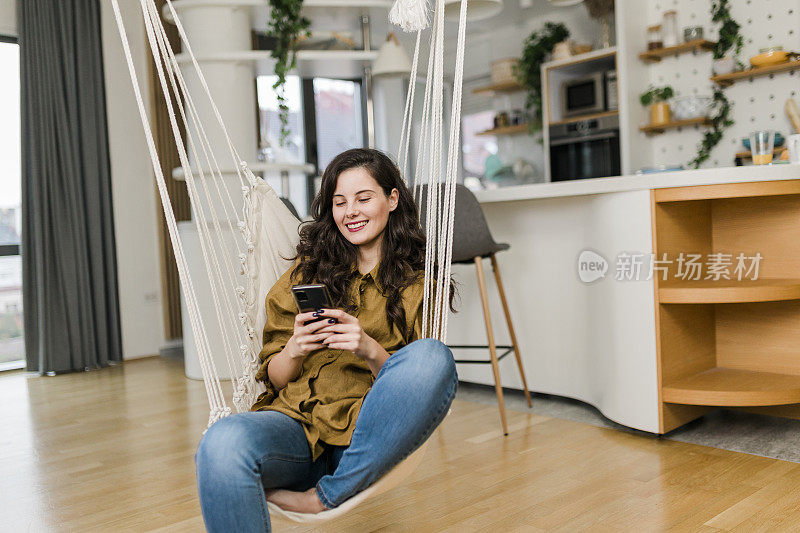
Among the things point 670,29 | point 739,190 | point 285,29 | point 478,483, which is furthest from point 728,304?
point 285,29

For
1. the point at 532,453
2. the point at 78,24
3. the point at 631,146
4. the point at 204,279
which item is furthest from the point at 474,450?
the point at 78,24

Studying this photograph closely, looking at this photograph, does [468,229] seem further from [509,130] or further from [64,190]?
[64,190]

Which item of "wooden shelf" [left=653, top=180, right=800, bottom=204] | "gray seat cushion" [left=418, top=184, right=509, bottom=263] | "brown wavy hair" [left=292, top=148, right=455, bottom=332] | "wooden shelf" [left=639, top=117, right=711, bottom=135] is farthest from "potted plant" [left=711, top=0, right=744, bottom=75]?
"brown wavy hair" [left=292, top=148, right=455, bottom=332]

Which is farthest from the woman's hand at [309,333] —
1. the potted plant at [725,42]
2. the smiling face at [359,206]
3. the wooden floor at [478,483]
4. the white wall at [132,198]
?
the white wall at [132,198]

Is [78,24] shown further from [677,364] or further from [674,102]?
[677,364]

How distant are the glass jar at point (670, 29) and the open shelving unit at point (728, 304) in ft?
6.75

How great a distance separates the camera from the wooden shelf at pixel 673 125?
4.22 meters

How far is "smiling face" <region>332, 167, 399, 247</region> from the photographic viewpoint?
1.54 metres

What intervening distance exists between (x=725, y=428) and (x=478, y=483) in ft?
3.29

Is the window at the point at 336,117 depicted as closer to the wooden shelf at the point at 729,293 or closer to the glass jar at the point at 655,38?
the glass jar at the point at 655,38

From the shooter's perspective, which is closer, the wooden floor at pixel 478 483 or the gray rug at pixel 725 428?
the wooden floor at pixel 478 483

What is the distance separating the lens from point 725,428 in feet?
8.29

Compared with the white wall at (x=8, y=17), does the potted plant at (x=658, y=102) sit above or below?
below

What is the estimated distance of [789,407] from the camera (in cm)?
Answer: 257
